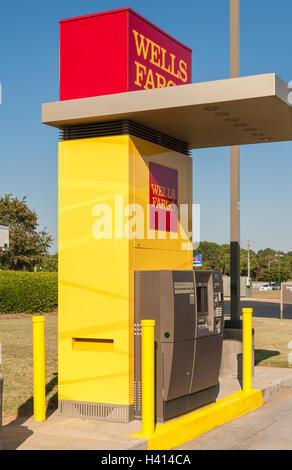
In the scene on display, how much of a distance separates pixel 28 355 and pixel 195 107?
803 cm

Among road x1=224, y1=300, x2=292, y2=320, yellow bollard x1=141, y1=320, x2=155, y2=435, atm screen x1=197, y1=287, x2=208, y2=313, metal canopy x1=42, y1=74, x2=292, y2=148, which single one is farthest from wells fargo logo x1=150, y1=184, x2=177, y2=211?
road x1=224, y1=300, x2=292, y2=320

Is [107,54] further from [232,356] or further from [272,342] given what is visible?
[272,342]

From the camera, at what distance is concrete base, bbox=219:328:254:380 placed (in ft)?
32.9

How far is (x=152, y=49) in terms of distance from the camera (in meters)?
8.05

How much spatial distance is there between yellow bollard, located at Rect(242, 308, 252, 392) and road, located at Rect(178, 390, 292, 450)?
38 cm

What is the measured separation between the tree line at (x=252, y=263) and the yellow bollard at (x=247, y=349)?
4300 inches

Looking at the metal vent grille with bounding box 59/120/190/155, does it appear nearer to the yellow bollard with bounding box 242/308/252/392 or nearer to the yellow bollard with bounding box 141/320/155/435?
the yellow bollard with bounding box 141/320/155/435

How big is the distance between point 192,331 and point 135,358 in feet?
2.28

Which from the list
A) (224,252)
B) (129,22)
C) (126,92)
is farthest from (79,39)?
(224,252)

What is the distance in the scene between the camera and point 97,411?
7133 millimetres

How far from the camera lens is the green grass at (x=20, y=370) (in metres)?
8.48

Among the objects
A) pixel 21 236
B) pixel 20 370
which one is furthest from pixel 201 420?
pixel 21 236

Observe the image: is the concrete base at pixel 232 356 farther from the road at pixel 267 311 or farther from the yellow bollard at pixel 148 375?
the road at pixel 267 311
